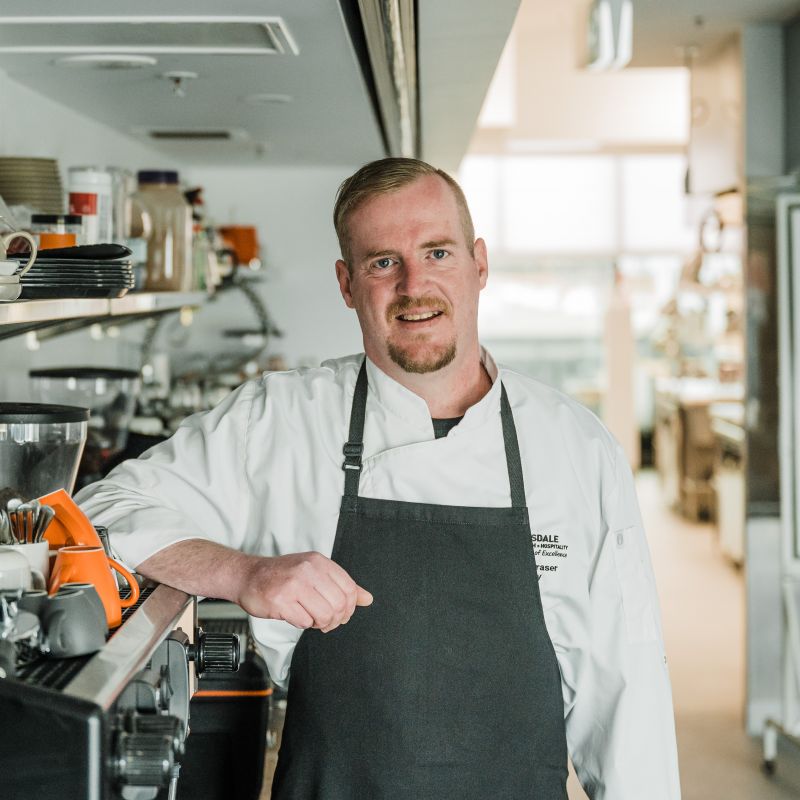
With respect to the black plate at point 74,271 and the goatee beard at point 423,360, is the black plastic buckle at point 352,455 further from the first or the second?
the black plate at point 74,271

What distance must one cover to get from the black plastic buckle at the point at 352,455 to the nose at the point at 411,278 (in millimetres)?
257

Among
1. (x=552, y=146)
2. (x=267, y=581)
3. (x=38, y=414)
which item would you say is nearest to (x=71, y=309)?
(x=38, y=414)

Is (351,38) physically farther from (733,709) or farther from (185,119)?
(733,709)

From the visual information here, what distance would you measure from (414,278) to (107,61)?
0.82m

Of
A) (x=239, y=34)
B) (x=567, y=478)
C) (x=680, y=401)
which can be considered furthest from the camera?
(x=680, y=401)

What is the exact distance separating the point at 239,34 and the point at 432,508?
926mm

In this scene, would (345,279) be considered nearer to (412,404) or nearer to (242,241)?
(412,404)

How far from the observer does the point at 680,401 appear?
27.1 feet

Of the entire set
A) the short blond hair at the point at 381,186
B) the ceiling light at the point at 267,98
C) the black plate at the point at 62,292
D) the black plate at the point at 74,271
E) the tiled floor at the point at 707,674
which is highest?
the ceiling light at the point at 267,98

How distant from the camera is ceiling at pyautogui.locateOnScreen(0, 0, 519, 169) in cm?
176

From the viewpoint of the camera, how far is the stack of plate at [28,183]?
6.68 ft

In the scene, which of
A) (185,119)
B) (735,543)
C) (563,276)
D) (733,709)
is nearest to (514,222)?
(563,276)

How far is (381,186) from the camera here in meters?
1.76

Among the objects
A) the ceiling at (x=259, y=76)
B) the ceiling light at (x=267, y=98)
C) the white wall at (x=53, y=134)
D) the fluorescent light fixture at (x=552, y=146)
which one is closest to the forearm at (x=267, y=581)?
the ceiling at (x=259, y=76)
